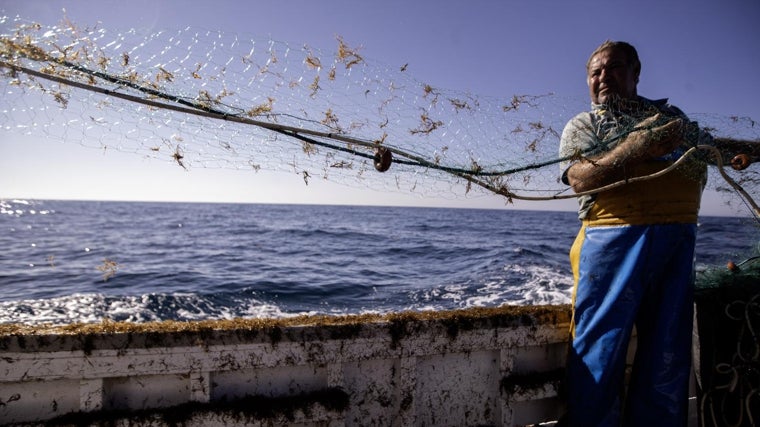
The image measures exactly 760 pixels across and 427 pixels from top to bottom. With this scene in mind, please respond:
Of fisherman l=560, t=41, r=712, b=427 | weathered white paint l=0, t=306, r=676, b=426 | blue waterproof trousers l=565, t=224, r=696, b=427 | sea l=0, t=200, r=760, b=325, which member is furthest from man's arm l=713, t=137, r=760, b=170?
weathered white paint l=0, t=306, r=676, b=426

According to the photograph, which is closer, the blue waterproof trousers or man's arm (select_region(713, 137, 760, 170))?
the blue waterproof trousers

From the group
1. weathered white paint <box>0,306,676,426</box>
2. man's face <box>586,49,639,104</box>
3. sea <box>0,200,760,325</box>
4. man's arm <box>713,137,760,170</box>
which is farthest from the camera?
sea <box>0,200,760,325</box>

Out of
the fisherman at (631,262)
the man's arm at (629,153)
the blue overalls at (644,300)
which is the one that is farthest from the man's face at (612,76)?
the blue overalls at (644,300)

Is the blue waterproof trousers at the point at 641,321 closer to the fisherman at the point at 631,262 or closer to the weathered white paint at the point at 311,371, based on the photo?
the fisherman at the point at 631,262

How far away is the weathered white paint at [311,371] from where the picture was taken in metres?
1.88

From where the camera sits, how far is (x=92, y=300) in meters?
9.25

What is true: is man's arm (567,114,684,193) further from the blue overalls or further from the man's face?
the man's face

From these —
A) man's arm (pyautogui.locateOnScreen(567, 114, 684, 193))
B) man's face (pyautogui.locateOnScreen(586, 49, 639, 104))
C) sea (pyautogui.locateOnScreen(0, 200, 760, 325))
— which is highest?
man's face (pyautogui.locateOnScreen(586, 49, 639, 104))

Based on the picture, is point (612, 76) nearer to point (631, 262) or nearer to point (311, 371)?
point (631, 262)

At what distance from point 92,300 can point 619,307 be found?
10.6m

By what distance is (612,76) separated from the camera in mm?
2211

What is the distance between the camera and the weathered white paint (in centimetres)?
188

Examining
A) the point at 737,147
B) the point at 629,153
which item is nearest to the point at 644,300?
the point at 629,153

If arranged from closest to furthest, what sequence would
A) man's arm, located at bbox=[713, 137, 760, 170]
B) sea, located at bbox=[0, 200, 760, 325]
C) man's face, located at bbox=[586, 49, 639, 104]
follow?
man's face, located at bbox=[586, 49, 639, 104], man's arm, located at bbox=[713, 137, 760, 170], sea, located at bbox=[0, 200, 760, 325]
